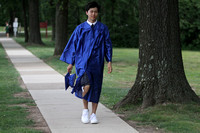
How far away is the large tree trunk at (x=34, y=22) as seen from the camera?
3102cm

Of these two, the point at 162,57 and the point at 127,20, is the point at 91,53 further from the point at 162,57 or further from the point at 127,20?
the point at 127,20

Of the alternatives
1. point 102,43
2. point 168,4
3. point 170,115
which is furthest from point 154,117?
point 168,4

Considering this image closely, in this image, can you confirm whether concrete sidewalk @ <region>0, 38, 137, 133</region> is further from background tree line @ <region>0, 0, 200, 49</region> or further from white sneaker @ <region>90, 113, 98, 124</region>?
background tree line @ <region>0, 0, 200, 49</region>

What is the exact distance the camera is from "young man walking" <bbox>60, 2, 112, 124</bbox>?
6505 millimetres

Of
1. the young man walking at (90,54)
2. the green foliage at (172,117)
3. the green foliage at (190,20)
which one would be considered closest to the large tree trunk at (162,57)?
the green foliage at (172,117)

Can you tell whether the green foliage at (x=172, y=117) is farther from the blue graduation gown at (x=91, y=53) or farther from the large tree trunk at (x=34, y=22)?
the large tree trunk at (x=34, y=22)

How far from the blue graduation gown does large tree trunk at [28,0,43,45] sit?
24957mm

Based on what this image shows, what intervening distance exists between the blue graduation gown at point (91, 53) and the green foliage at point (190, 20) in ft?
86.4

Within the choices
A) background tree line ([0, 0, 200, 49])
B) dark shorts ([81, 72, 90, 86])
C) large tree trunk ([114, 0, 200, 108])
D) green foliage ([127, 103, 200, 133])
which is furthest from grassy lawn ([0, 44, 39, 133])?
background tree line ([0, 0, 200, 49])

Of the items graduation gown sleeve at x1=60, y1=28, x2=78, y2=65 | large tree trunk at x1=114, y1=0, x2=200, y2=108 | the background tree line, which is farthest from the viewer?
the background tree line

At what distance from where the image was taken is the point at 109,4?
33.5m

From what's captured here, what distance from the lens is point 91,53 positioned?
21.3ft

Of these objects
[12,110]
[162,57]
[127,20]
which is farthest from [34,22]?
[162,57]

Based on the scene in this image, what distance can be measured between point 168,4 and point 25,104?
324cm
